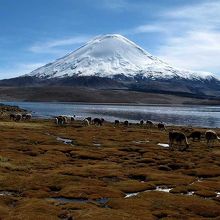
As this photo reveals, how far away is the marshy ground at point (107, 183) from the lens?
922 inches

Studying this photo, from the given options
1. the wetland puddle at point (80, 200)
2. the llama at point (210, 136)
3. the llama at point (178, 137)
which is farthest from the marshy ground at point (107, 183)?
the llama at point (210, 136)

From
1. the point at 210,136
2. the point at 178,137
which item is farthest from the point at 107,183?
the point at 210,136

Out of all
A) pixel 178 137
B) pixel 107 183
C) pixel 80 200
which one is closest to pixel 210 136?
pixel 178 137

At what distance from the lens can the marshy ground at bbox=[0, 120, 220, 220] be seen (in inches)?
922

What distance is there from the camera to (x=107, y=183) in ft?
102

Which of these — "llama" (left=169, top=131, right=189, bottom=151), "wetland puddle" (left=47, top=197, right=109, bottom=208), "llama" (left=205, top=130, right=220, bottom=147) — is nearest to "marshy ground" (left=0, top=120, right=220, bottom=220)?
"wetland puddle" (left=47, top=197, right=109, bottom=208)

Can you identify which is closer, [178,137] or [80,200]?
[80,200]

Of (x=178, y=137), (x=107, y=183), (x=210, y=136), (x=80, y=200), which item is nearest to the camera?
(x=80, y=200)

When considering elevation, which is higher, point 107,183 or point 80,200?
point 107,183

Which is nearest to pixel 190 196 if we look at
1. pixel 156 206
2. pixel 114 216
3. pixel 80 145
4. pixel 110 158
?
pixel 156 206

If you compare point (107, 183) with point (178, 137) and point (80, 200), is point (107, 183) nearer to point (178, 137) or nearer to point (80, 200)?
point (80, 200)

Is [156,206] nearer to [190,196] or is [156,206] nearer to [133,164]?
[190,196]

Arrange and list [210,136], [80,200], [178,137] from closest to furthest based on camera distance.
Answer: [80,200], [178,137], [210,136]

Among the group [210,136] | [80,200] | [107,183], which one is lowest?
[80,200]
